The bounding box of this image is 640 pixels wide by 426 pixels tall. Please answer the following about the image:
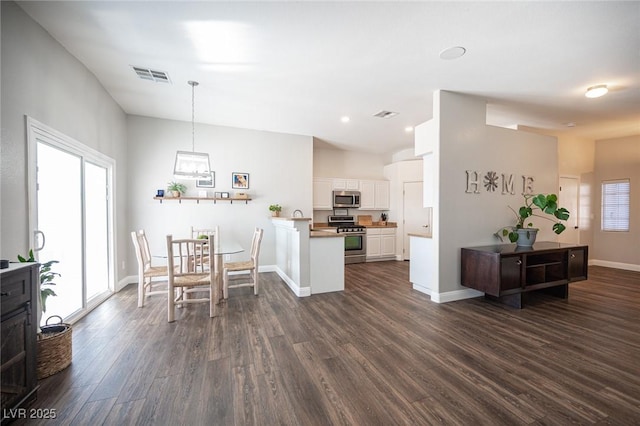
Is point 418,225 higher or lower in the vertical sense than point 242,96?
lower

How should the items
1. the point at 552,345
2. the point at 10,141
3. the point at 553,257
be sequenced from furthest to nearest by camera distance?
the point at 553,257
the point at 552,345
the point at 10,141

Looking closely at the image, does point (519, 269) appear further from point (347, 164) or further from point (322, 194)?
point (347, 164)

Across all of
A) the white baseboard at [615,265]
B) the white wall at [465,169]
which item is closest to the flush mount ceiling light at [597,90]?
the white wall at [465,169]

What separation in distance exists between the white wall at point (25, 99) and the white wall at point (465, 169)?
4.35m

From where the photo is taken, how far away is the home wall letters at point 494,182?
3.76 m

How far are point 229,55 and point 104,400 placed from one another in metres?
3.14

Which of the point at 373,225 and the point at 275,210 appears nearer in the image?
the point at 275,210

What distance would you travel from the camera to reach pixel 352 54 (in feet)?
8.74

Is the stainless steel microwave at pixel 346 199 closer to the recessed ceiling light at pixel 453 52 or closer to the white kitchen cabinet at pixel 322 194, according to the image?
the white kitchen cabinet at pixel 322 194

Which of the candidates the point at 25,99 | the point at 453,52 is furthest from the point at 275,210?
the point at 453,52

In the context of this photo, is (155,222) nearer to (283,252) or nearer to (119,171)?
(119,171)

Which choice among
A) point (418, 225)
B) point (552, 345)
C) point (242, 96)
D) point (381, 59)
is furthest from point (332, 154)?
point (552, 345)

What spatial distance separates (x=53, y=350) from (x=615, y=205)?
9612 millimetres

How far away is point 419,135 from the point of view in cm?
393
